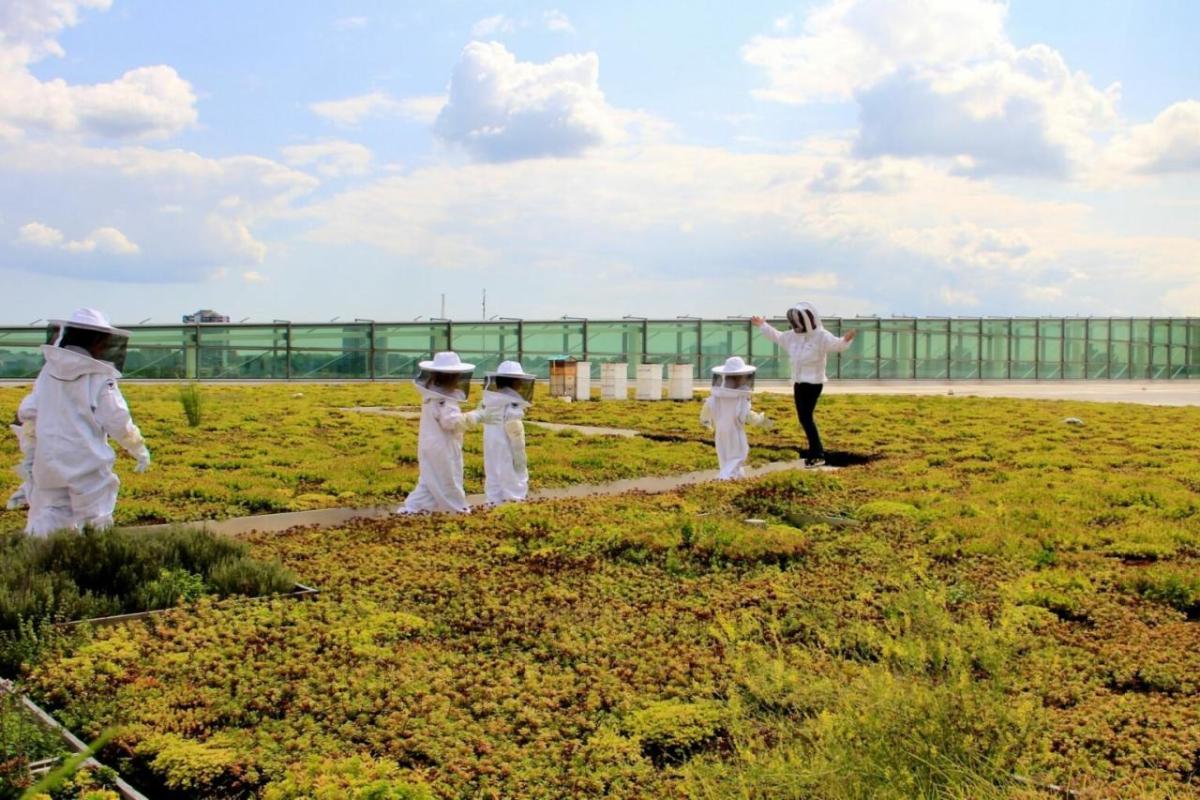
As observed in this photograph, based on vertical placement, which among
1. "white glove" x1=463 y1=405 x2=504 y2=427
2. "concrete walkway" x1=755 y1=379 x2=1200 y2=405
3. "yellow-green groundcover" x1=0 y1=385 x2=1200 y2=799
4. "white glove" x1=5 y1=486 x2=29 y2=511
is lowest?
"yellow-green groundcover" x1=0 y1=385 x2=1200 y2=799

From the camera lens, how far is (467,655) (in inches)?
278

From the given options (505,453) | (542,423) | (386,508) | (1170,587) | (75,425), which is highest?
(75,425)

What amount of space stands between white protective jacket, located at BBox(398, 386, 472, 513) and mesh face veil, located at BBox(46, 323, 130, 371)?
3.43 metres

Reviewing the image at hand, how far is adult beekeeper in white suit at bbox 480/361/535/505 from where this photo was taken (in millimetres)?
13172

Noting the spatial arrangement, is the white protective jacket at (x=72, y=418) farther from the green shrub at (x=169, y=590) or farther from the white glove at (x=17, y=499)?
the green shrub at (x=169, y=590)

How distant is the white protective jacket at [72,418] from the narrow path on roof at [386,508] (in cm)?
89

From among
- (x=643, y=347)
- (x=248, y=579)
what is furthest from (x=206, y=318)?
(x=248, y=579)

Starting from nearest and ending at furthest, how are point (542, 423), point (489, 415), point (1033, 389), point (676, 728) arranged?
point (676, 728) < point (489, 415) < point (542, 423) < point (1033, 389)

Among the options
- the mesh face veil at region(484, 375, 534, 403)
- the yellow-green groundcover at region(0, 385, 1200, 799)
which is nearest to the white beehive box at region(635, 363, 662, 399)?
the yellow-green groundcover at region(0, 385, 1200, 799)

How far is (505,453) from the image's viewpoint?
1333 cm

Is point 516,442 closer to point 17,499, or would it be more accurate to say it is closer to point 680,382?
point 17,499

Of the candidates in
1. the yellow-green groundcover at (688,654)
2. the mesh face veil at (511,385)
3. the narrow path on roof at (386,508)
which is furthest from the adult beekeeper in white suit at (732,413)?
the mesh face veil at (511,385)

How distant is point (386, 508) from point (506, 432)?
5.66ft

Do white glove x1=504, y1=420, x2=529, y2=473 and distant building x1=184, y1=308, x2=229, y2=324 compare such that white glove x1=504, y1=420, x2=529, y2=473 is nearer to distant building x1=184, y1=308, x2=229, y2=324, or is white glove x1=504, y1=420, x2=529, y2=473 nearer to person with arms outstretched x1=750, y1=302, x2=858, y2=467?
person with arms outstretched x1=750, y1=302, x2=858, y2=467
